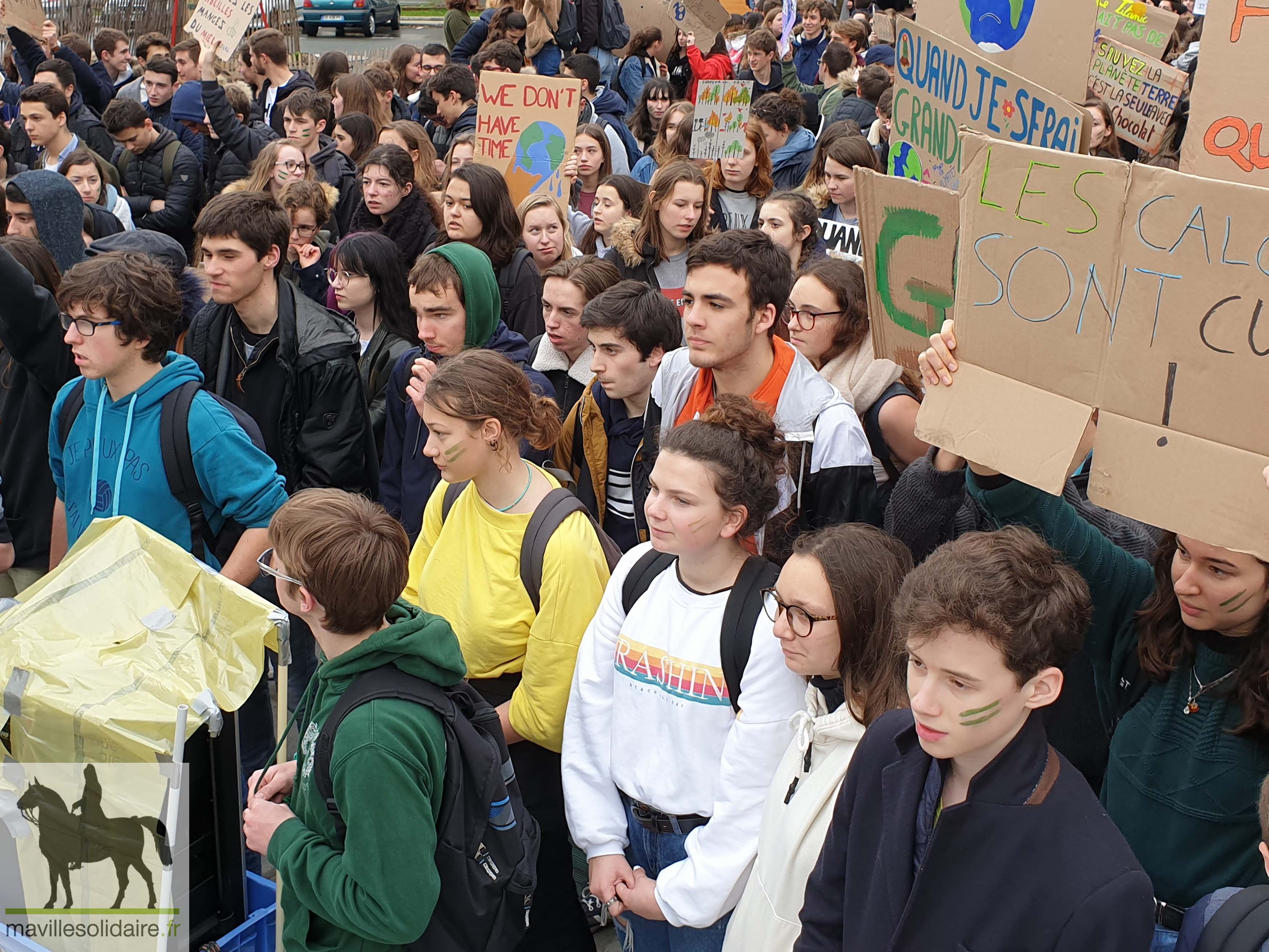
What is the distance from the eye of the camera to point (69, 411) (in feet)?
12.4

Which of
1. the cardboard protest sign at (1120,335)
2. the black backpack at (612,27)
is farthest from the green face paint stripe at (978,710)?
the black backpack at (612,27)

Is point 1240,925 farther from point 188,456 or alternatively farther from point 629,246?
point 629,246

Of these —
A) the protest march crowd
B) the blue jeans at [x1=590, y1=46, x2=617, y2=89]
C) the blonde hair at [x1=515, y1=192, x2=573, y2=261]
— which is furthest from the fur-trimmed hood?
the blue jeans at [x1=590, y1=46, x2=617, y2=89]

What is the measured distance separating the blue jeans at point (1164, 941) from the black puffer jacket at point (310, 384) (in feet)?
10.2

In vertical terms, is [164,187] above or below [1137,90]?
below

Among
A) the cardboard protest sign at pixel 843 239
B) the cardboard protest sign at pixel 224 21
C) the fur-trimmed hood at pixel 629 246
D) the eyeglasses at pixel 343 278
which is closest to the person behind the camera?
the eyeglasses at pixel 343 278

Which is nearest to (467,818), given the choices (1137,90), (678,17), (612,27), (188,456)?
(188,456)

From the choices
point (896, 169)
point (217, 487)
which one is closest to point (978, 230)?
point (896, 169)

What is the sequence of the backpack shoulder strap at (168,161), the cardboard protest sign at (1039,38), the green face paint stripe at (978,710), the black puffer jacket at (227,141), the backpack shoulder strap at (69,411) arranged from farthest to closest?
the black puffer jacket at (227,141)
the backpack shoulder strap at (168,161)
the backpack shoulder strap at (69,411)
the cardboard protest sign at (1039,38)
the green face paint stripe at (978,710)

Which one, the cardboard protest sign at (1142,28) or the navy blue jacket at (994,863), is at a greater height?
the cardboard protest sign at (1142,28)

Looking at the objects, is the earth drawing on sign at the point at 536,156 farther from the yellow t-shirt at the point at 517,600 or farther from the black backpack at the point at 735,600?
the black backpack at the point at 735,600

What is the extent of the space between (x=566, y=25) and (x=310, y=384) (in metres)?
8.17

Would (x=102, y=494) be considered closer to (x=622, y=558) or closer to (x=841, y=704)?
(x=622, y=558)

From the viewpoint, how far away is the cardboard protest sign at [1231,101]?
217 cm
